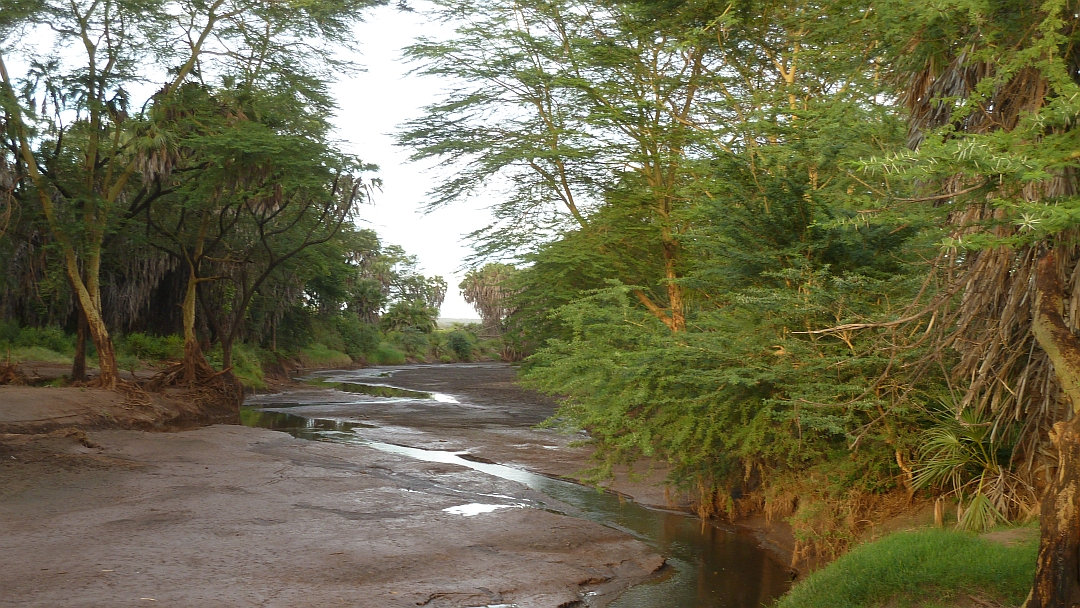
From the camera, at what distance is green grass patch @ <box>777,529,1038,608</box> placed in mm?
6645

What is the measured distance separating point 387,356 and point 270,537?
51.3 metres

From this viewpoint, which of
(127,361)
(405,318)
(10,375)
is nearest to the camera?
(10,375)

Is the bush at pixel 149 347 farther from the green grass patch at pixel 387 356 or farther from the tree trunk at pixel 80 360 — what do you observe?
the green grass patch at pixel 387 356

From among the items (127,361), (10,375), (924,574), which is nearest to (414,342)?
(127,361)

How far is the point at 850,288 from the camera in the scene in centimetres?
970

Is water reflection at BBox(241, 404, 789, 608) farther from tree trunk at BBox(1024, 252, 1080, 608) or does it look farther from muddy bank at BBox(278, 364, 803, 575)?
tree trunk at BBox(1024, 252, 1080, 608)

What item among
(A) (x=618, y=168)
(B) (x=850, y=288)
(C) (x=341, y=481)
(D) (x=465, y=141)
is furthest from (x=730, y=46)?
(C) (x=341, y=481)

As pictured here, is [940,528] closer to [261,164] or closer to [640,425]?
[640,425]

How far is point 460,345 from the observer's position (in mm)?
71750

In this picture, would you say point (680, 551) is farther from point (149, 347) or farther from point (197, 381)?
point (149, 347)

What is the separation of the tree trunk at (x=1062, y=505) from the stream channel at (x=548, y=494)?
11.4ft

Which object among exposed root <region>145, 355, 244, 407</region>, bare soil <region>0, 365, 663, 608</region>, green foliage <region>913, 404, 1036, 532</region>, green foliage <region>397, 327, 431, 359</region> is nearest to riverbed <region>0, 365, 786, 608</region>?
bare soil <region>0, 365, 663, 608</region>

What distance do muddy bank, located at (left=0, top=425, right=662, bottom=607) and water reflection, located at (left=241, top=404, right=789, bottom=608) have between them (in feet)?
1.41

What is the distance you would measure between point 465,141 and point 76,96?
8.73 m
